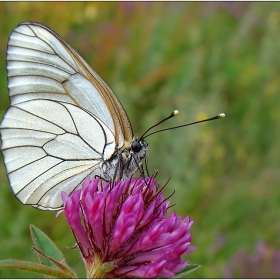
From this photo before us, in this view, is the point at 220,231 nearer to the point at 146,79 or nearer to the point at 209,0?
the point at 146,79

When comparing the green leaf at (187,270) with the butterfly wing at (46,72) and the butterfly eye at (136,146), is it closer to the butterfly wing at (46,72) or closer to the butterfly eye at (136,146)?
the butterfly eye at (136,146)

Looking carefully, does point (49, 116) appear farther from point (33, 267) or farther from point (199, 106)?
point (199, 106)

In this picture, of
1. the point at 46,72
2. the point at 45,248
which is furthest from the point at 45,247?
the point at 46,72

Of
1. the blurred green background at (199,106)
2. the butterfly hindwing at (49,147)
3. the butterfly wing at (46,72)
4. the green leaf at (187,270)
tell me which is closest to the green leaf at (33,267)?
the green leaf at (187,270)

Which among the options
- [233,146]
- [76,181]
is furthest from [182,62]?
[76,181]

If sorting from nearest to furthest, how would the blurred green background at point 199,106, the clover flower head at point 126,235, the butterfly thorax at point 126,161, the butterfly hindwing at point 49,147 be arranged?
the clover flower head at point 126,235 < the butterfly thorax at point 126,161 < the butterfly hindwing at point 49,147 < the blurred green background at point 199,106

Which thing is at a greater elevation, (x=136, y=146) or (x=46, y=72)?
(x=46, y=72)

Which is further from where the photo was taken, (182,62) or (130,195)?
(182,62)
